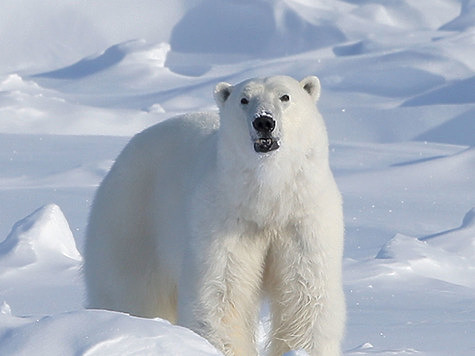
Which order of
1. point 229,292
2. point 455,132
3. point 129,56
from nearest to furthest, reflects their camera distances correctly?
point 229,292 → point 455,132 → point 129,56

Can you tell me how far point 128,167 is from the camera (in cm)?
355

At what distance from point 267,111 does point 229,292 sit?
0.54 m

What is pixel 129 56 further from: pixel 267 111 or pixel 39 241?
pixel 267 111

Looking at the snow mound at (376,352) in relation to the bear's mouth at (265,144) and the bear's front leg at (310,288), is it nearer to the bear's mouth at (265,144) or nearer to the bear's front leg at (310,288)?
the bear's front leg at (310,288)

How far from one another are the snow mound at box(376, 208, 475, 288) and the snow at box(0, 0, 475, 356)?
0.01 m

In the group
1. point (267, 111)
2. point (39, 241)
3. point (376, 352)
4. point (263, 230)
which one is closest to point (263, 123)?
point (267, 111)

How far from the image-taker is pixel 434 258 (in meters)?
5.82

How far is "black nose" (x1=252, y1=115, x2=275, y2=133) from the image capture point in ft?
9.34

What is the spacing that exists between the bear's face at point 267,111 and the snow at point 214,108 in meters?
0.85

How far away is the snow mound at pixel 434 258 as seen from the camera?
5680mm

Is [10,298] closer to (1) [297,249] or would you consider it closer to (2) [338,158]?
(1) [297,249]

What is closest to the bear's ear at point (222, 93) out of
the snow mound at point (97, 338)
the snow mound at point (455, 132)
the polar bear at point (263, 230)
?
the polar bear at point (263, 230)

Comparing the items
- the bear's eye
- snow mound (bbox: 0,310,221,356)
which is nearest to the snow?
snow mound (bbox: 0,310,221,356)

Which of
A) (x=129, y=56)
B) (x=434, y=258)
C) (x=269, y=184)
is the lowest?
(x=129, y=56)
